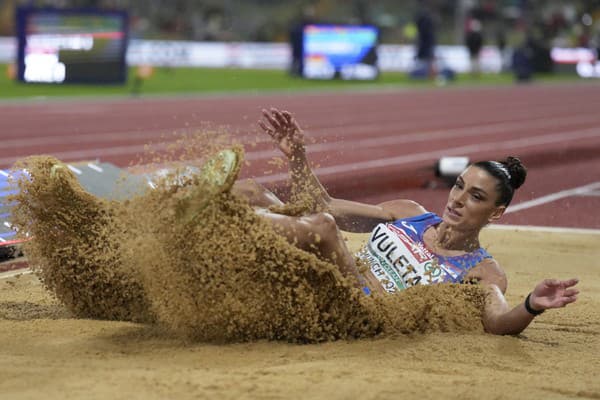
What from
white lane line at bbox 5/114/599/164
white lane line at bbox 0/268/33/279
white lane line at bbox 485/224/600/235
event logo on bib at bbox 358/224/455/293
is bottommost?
white lane line at bbox 5/114/599/164

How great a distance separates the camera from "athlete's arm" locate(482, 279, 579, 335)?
4.10m

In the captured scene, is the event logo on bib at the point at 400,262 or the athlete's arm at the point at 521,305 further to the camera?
the event logo on bib at the point at 400,262

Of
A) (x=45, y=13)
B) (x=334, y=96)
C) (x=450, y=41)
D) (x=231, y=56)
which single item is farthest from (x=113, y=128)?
(x=450, y=41)

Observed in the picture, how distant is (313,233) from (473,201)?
0.86 meters

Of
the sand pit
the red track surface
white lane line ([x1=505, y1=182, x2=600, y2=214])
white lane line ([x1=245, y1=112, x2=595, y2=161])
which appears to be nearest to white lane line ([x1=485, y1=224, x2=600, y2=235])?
the red track surface

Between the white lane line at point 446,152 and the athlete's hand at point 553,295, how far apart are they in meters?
5.54

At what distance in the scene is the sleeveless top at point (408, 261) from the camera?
15.4 ft

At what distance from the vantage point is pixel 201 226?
4008 mm

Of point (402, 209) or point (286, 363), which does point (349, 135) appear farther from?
point (286, 363)

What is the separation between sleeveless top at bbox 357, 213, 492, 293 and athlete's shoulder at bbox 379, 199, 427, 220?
221 mm

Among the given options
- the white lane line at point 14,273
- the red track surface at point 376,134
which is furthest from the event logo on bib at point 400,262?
the red track surface at point 376,134

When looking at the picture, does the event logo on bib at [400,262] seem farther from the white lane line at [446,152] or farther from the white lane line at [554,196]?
the white lane line at [446,152]

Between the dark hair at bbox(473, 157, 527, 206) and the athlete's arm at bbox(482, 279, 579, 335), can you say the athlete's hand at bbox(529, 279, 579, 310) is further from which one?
the dark hair at bbox(473, 157, 527, 206)

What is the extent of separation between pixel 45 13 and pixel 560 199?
14.2 meters
